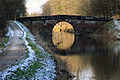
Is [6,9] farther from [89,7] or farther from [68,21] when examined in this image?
[89,7]

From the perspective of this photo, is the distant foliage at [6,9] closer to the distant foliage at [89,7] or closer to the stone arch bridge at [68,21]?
the stone arch bridge at [68,21]

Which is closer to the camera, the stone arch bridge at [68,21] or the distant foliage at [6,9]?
the distant foliage at [6,9]

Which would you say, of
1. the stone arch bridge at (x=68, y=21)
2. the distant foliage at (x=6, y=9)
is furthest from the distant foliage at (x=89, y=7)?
the distant foliage at (x=6, y=9)

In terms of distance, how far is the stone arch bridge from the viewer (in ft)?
120

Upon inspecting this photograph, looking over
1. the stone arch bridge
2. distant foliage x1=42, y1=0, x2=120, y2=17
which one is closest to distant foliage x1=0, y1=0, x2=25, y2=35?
the stone arch bridge

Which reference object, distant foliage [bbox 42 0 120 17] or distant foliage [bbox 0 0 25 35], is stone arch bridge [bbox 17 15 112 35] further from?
distant foliage [bbox 42 0 120 17]

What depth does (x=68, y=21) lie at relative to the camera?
37.7 meters

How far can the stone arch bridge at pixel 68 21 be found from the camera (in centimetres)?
3653

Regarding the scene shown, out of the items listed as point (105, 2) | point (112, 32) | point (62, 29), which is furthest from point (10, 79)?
point (62, 29)

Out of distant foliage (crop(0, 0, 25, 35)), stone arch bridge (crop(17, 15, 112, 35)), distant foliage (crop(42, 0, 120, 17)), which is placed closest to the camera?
distant foliage (crop(0, 0, 25, 35))

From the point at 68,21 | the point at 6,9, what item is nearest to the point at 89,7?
the point at 68,21

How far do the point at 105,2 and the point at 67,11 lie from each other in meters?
19.7

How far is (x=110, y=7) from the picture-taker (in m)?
40.6

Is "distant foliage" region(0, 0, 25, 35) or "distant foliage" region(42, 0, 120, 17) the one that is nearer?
"distant foliage" region(0, 0, 25, 35)
